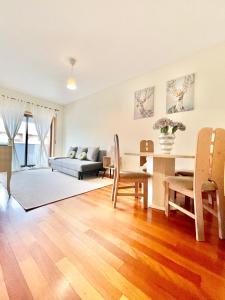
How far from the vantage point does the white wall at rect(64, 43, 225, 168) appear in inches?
98.7

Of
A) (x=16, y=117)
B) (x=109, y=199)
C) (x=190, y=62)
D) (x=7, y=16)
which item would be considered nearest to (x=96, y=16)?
(x=7, y=16)

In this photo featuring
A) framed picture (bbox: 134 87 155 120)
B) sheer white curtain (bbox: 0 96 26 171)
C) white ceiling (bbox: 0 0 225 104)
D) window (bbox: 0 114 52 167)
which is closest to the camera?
white ceiling (bbox: 0 0 225 104)

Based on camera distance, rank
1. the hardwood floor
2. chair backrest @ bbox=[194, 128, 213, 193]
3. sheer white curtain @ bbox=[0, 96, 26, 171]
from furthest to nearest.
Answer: sheer white curtain @ bbox=[0, 96, 26, 171] < chair backrest @ bbox=[194, 128, 213, 193] < the hardwood floor

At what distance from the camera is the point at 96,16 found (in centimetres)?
198

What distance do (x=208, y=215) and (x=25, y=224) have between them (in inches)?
83.5

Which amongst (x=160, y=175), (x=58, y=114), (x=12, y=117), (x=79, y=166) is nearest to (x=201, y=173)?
(x=160, y=175)

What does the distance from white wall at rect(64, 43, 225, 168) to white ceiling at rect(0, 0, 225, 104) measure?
0.25 metres

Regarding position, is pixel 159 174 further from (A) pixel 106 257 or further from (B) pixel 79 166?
(B) pixel 79 166

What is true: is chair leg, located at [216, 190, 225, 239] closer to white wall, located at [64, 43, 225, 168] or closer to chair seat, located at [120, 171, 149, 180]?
chair seat, located at [120, 171, 149, 180]

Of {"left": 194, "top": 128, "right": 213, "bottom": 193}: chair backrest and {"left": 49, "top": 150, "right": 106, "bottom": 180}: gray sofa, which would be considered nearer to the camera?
{"left": 194, "top": 128, "right": 213, "bottom": 193}: chair backrest

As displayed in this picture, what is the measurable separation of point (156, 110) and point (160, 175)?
70.6 inches

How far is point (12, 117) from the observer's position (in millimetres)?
4461

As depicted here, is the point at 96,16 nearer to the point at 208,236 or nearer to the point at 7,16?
the point at 7,16

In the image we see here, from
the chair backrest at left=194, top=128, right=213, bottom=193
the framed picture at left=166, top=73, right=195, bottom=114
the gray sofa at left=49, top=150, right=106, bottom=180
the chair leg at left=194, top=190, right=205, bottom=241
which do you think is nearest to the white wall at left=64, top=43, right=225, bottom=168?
the framed picture at left=166, top=73, right=195, bottom=114
